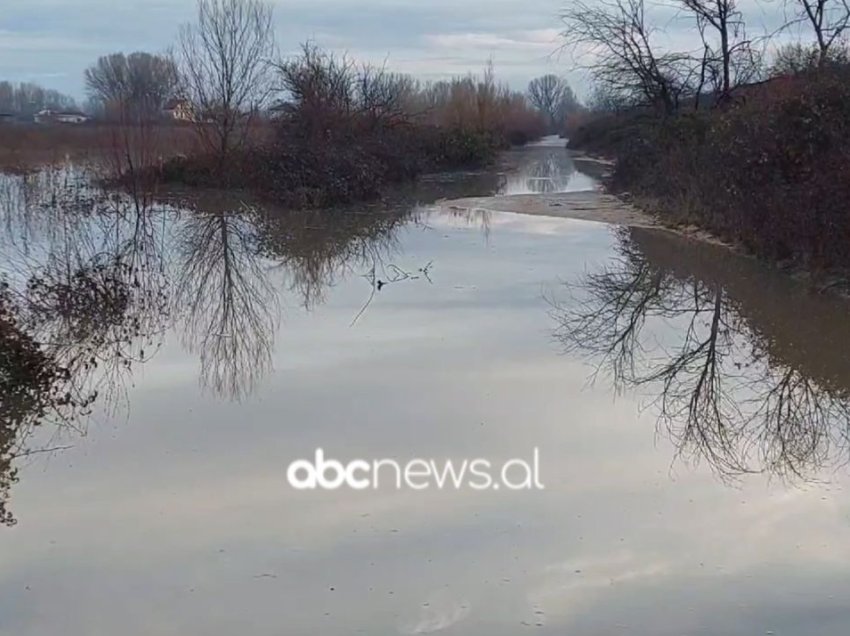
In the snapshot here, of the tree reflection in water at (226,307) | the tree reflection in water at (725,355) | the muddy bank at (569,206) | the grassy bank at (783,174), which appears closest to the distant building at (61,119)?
the muddy bank at (569,206)

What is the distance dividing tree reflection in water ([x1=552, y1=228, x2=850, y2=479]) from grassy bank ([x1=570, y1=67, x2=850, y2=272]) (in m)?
0.57

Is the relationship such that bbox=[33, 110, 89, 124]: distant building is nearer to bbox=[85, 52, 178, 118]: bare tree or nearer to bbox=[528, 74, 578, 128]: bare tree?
bbox=[85, 52, 178, 118]: bare tree

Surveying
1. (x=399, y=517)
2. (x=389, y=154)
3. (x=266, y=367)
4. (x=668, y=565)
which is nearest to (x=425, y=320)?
(x=266, y=367)

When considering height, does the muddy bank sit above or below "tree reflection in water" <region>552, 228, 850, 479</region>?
above

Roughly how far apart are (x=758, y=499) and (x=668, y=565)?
1147 mm

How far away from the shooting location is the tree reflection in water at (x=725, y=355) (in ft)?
22.1

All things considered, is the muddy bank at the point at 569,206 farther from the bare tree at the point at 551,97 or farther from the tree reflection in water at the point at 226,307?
the bare tree at the point at 551,97

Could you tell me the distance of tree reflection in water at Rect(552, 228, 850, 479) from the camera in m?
6.73

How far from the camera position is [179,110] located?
30969mm

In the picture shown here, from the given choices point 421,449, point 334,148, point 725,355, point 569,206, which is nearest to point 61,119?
point 334,148

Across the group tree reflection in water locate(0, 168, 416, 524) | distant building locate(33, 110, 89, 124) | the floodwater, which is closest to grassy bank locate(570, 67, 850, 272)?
the floodwater

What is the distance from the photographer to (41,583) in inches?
183

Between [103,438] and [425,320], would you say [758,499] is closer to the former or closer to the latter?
[103,438]

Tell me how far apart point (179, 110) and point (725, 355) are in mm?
24895
